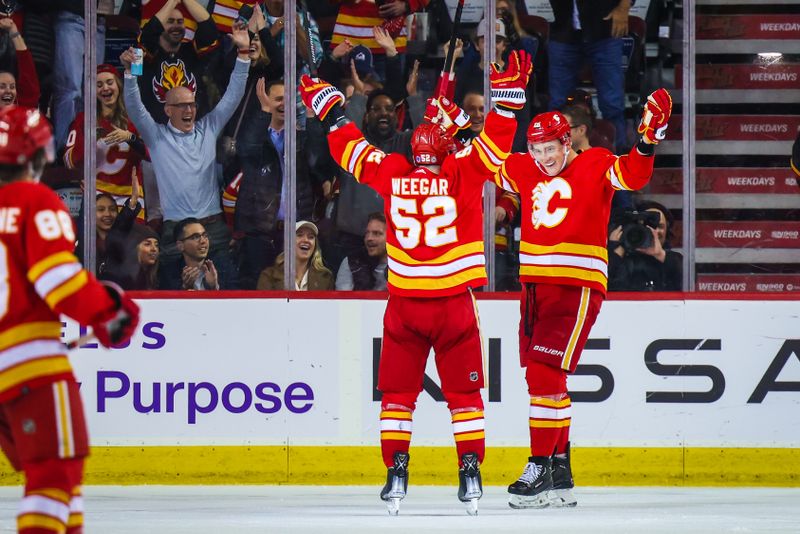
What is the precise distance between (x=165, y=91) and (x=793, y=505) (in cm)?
404

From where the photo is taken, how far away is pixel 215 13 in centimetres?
812

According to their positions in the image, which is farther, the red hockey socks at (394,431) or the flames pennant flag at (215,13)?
the flames pennant flag at (215,13)

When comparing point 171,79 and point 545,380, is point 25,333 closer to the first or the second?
point 545,380

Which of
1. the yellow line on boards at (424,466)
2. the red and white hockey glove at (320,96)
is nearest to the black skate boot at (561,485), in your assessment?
the yellow line on boards at (424,466)

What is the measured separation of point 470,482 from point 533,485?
11.2 inches

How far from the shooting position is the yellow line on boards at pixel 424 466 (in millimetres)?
6840

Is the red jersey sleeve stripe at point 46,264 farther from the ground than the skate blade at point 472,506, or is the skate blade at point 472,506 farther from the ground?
the red jersey sleeve stripe at point 46,264

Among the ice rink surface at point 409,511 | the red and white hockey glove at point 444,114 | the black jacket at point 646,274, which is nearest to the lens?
the ice rink surface at point 409,511

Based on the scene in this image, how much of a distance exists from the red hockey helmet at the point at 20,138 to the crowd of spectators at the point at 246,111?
14.1 ft

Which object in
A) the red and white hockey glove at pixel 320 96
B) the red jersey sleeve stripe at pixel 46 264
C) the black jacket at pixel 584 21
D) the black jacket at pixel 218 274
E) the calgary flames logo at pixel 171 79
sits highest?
the black jacket at pixel 584 21

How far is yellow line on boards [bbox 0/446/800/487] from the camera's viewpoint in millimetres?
Result: 6840

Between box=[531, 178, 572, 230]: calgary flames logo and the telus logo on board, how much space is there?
162cm

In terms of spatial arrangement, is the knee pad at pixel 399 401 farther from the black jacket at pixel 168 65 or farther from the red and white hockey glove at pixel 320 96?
the black jacket at pixel 168 65

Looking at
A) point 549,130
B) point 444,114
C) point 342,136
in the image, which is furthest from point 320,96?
point 549,130
